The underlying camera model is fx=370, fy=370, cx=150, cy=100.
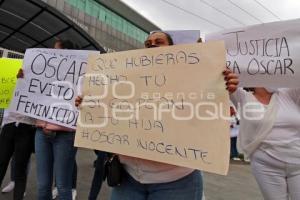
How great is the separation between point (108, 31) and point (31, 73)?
1310 inches

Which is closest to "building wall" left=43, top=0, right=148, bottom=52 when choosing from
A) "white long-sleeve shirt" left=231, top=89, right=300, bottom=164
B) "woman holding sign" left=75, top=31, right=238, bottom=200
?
"white long-sleeve shirt" left=231, top=89, right=300, bottom=164

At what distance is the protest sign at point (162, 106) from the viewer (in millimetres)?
1932

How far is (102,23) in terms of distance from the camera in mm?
35281

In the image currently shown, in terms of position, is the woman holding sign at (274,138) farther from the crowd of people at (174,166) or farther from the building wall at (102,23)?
the building wall at (102,23)

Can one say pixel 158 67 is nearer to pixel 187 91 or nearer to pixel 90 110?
pixel 187 91

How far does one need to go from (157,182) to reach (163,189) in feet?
0.17

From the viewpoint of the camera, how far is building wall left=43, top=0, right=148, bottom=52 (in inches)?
1206

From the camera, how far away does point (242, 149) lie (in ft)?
9.64

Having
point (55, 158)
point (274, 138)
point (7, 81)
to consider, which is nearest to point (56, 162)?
point (55, 158)

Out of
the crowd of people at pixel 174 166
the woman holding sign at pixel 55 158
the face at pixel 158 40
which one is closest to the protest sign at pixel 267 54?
the crowd of people at pixel 174 166

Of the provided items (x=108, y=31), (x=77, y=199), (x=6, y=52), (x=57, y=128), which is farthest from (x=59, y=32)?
(x=108, y=31)

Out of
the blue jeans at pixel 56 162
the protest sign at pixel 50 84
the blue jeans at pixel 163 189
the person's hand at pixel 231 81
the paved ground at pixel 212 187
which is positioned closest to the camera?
the person's hand at pixel 231 81

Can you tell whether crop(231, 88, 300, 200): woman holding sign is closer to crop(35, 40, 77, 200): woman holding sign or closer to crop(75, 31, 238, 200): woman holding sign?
crop(75, 31, 238, 200): woman holding sign

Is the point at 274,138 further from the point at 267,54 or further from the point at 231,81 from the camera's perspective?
the point at 231,81
